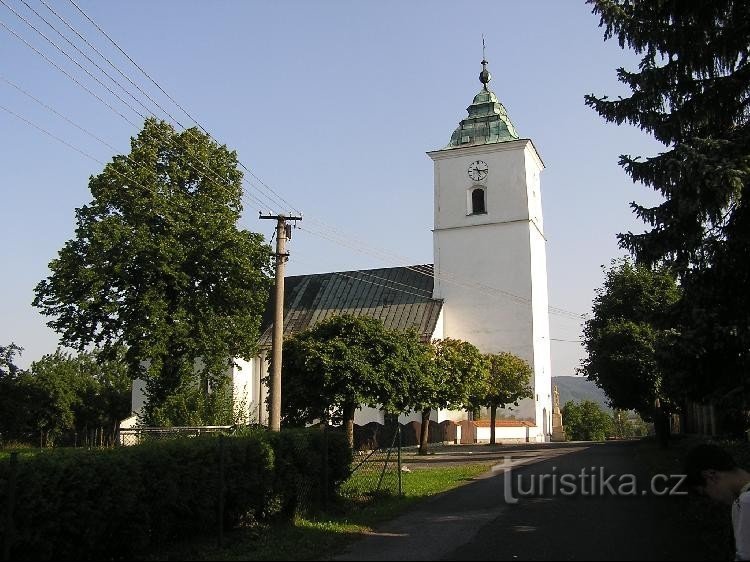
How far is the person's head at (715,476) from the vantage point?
15.7 feet

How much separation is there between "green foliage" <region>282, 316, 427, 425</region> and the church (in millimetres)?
19908

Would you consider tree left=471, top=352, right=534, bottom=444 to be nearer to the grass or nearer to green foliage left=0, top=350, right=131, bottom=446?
the grass

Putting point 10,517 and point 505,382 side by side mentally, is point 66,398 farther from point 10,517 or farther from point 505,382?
point 10,517

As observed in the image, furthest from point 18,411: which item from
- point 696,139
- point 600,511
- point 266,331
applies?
point 696,139

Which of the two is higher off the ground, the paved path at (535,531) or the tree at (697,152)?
the tree at (697,152)

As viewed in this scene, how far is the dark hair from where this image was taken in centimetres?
480

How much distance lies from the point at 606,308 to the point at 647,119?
21.5 m

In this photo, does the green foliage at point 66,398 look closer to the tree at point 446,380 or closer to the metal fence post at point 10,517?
the tree at point 446,380

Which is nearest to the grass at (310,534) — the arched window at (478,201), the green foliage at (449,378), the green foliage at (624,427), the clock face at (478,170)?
the green foliage at (449,378)

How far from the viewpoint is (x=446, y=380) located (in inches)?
1319

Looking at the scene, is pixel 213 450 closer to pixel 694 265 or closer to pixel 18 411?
pixel 694 265

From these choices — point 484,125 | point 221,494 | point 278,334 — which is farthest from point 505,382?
point 221,494

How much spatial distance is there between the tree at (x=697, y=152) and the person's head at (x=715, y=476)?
5.78m

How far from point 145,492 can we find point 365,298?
146 ft
